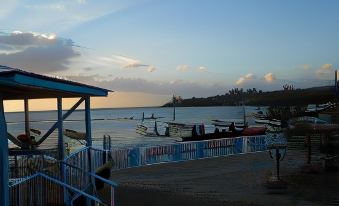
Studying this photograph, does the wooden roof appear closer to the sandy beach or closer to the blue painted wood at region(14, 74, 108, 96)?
the blue painted wood at region(14, 74, 108, 96)

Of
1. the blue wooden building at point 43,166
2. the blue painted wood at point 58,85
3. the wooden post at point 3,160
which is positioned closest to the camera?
the blue painted wood at point 58,85

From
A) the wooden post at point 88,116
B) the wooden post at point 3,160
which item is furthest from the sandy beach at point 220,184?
the wooden post at point 3,160

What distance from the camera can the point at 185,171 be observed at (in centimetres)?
2255

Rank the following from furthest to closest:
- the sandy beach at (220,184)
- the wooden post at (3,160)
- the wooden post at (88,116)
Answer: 1. the sandy beach at (220,184)
2. the wooden post at (88,116)
3. the wooden post at (3,160)

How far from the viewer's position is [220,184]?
1886 centimetres

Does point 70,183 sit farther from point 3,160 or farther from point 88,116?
point 3,160

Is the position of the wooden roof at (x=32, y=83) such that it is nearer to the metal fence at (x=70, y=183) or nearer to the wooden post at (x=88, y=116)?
the wooden post at (x=88, y=116)

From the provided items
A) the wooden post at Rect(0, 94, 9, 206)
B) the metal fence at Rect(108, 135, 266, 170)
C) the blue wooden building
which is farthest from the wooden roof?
the metal fence at Rect(108, 135, 266, 170)

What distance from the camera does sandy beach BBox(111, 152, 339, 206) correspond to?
608 inches

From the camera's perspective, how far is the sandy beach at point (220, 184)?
50.7ft

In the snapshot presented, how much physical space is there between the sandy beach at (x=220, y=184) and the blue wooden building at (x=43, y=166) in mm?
3369

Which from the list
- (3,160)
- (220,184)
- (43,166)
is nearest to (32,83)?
(3,160)

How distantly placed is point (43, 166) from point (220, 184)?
9430mm

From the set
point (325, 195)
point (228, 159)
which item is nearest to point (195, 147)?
point (228, 159)
